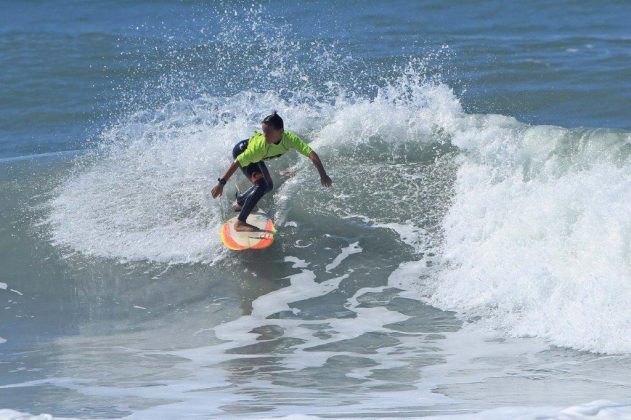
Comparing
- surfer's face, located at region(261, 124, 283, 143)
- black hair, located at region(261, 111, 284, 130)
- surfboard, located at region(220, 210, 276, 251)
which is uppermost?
black hair, located at region(261, 111, 284, 130)

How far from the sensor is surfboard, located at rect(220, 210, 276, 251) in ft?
33.3

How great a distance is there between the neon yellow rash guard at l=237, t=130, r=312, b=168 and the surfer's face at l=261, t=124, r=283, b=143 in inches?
6.2

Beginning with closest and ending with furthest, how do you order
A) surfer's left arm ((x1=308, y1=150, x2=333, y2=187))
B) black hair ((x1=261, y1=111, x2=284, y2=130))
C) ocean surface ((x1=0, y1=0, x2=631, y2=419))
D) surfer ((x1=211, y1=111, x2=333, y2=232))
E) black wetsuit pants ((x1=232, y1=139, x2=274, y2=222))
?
ocean surface ((x1=0, y1=0, x2=631, y2=419))
black hair ((x1=261, y1=111, x2=284, y2=130))
surfer ((x1=211, y1=111, x2=333, y2=232))
surfer's left arm ((x1=308, y1=150, x2=333, y2=187))
black wetsuit pants ((x1=232, y1=139, x2=274, y2=222))

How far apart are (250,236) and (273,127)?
1.45 meters

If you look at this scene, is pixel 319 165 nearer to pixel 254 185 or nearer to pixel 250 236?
pixel 254 185

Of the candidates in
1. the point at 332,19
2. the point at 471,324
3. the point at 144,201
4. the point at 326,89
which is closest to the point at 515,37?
the point at 332,19

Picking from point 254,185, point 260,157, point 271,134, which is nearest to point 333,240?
point 254,185

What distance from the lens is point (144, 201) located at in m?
11.4

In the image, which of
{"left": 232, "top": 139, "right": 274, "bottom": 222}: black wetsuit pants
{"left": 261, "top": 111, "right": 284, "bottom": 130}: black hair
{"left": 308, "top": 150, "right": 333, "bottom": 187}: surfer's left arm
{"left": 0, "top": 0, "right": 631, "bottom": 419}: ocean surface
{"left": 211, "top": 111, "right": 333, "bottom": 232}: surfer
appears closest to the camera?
{"left": 0, "top": 0, "right": 631, "bottom": 419}: ocean surface

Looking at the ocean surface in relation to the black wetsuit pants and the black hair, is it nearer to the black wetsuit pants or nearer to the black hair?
the black wetsuit pants

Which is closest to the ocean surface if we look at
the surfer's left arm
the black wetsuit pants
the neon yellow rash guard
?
the black wetsuit pants

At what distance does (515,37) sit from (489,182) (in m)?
9.01

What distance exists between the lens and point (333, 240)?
10586 mm

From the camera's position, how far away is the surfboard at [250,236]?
10.1 metres
